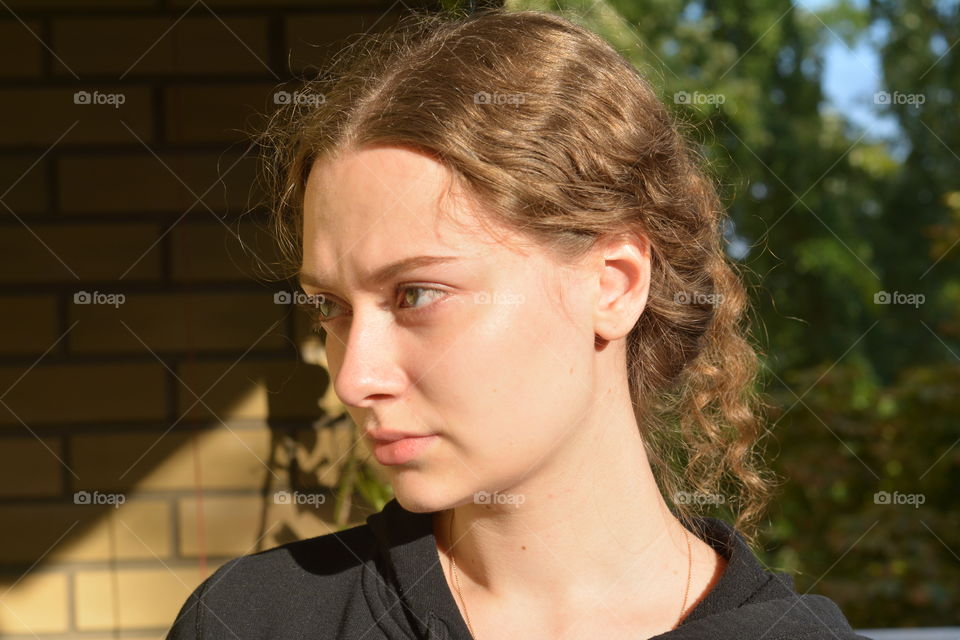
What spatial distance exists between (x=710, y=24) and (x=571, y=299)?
7073 mm

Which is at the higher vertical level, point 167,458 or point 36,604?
point 167,458

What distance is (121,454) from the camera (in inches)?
77.3

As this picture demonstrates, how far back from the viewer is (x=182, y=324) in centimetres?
196

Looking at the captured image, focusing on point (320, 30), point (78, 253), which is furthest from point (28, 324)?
point (320, 30)

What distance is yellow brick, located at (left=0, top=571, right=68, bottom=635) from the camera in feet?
6.44

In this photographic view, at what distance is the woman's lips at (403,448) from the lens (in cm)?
123

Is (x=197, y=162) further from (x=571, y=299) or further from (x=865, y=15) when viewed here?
(x=865, y=15)

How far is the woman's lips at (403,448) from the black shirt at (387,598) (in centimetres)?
24

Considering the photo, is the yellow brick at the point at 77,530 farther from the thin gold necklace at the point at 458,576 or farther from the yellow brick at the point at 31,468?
the thin gold necklace at the point at 458,576

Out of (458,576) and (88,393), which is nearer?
(458,576)

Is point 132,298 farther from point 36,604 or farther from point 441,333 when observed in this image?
point 441,333

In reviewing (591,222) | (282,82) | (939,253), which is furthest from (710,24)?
(591,222)

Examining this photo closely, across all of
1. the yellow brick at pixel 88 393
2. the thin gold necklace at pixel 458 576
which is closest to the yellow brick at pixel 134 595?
the yellow brick at pixel 88 393

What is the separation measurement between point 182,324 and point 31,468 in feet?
1.43
